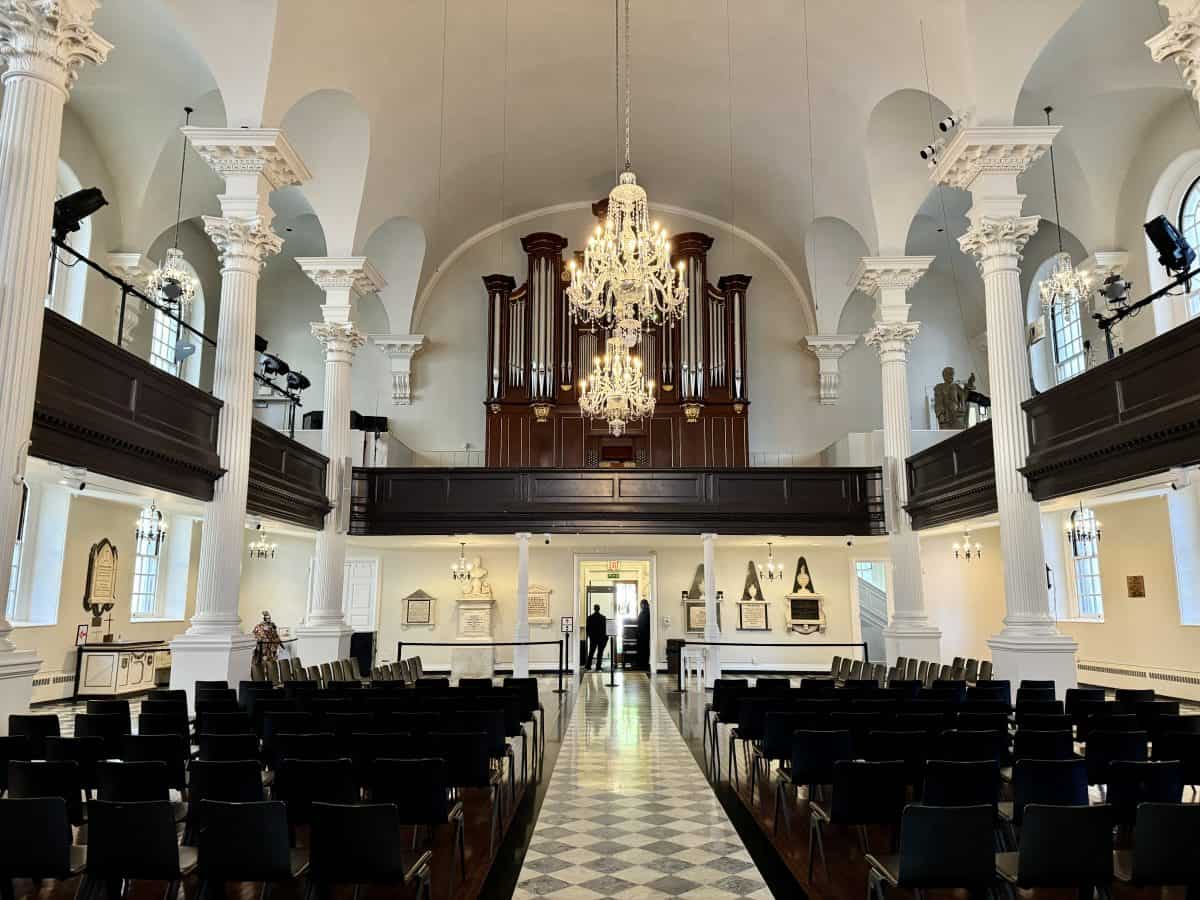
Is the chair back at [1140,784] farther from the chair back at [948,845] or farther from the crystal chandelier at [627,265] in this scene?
the crystal chandelier at [627,265]

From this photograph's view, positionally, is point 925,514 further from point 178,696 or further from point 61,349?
point 61,349

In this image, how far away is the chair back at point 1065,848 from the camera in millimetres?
3492

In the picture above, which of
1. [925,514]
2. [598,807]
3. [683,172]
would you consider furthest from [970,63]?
[598,807]

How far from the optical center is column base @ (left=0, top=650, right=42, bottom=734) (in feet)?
20.4

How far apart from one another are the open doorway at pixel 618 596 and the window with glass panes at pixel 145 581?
853 cm

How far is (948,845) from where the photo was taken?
349cm

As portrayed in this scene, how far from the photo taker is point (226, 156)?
1033cm

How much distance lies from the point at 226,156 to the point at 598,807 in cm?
872

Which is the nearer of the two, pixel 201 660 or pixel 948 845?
pixel 948 845

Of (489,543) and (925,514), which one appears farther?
(489,543)

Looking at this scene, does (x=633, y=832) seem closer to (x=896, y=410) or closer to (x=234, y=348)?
(x=234, y=348)

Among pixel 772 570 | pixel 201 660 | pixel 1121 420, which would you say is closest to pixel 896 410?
pixel 772 570

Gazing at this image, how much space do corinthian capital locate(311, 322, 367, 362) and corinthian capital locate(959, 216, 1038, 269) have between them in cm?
974

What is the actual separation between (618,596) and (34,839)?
1647 cm
